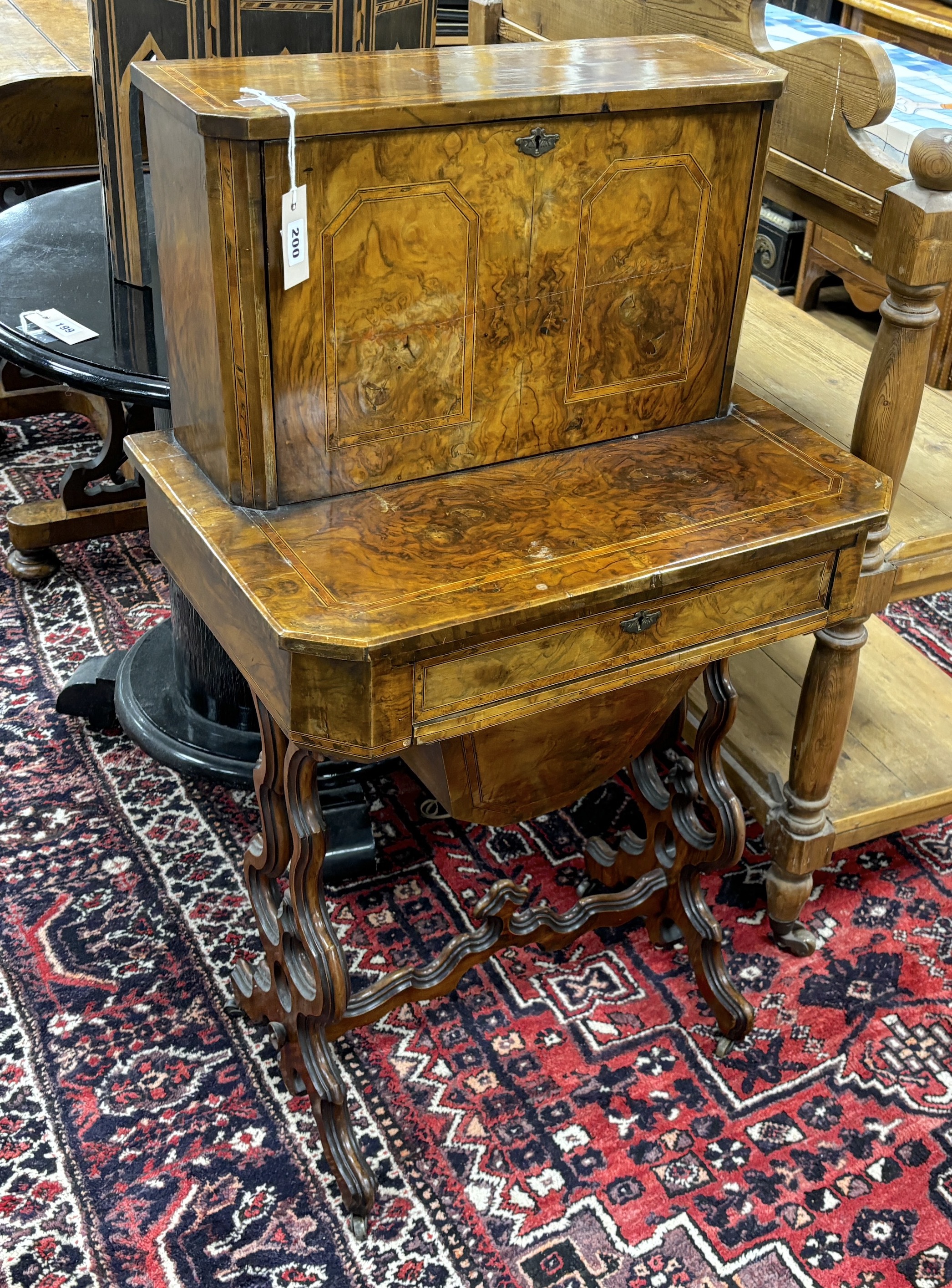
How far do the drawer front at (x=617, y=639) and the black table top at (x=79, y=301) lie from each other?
110cm

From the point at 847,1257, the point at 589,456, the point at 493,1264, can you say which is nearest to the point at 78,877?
the point at 493,1264

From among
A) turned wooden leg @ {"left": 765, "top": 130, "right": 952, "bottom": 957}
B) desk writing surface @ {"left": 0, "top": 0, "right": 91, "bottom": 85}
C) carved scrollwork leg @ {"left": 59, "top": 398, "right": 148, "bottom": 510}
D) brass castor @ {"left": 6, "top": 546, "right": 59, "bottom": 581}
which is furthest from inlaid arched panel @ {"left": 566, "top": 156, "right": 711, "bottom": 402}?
desk writing surface @ {"left": 0, "top": 0, "right": 91, "bottom": 85}

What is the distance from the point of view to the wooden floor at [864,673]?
8.10 feet

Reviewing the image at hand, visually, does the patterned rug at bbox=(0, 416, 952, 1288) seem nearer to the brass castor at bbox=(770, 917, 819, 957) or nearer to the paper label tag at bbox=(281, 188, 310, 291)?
the brass castor at bbox=(770, 917, 819, 957)

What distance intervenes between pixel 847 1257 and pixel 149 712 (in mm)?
1820

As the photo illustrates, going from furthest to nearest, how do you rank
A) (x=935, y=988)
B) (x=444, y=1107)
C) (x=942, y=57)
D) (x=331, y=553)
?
(x=942, y=57), (x=935, y=988), (x=444, y=1107), (x=331, y=553)

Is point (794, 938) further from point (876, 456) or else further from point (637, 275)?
point (637, 275)

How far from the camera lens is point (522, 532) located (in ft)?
6.08

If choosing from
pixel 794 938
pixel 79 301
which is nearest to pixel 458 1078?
pixel 794 938

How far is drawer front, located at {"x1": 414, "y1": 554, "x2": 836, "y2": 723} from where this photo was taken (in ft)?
5.68

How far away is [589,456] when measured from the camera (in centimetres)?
207

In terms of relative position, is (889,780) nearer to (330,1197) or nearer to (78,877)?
(330,1197)

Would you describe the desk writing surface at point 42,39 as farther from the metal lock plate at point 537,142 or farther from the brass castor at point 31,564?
the metal lock plate at point 537,142

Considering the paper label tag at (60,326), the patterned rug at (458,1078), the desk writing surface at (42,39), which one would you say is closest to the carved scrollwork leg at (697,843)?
the patterned rug at (458,1078)
